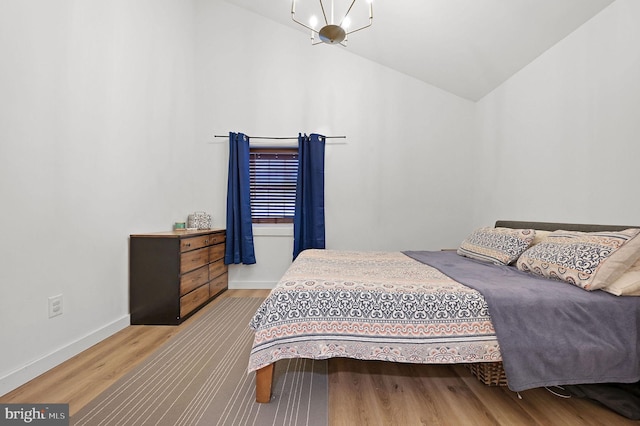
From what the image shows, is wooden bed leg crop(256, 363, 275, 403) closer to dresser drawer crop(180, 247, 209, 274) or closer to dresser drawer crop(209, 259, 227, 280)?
dresser drawer crop(180, 247, 209, 274)

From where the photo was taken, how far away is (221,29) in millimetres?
3598

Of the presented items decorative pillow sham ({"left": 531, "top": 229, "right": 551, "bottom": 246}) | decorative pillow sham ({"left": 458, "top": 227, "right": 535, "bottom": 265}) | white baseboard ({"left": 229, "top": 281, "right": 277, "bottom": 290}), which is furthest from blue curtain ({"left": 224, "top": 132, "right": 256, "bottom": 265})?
decorative pillow sham ({"left": 531, "top": 229, "right": 551, "bottom": 246})

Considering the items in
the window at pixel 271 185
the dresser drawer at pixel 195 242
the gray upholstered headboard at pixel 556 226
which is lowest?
the dresser drawer at pixel 195 242

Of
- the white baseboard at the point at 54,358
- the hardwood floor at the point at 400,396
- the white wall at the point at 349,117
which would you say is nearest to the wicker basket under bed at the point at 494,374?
the hardwood floor at the point at 400,396

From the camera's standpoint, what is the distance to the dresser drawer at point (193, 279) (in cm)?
254

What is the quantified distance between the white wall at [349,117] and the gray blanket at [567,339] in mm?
2237

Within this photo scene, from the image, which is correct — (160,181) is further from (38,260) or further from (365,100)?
(365,100)

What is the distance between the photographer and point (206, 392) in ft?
4.99

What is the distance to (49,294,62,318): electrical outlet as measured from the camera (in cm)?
175

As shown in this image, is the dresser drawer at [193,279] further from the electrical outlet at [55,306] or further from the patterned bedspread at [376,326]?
the patterned bedspread at [376,326]

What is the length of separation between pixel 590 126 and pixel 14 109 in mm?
3754

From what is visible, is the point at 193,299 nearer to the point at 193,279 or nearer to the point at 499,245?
the point at 193,279

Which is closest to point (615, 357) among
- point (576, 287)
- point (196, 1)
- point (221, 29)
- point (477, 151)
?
point (576, 287)

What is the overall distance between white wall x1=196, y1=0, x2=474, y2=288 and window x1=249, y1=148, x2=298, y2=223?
315 millimetres
